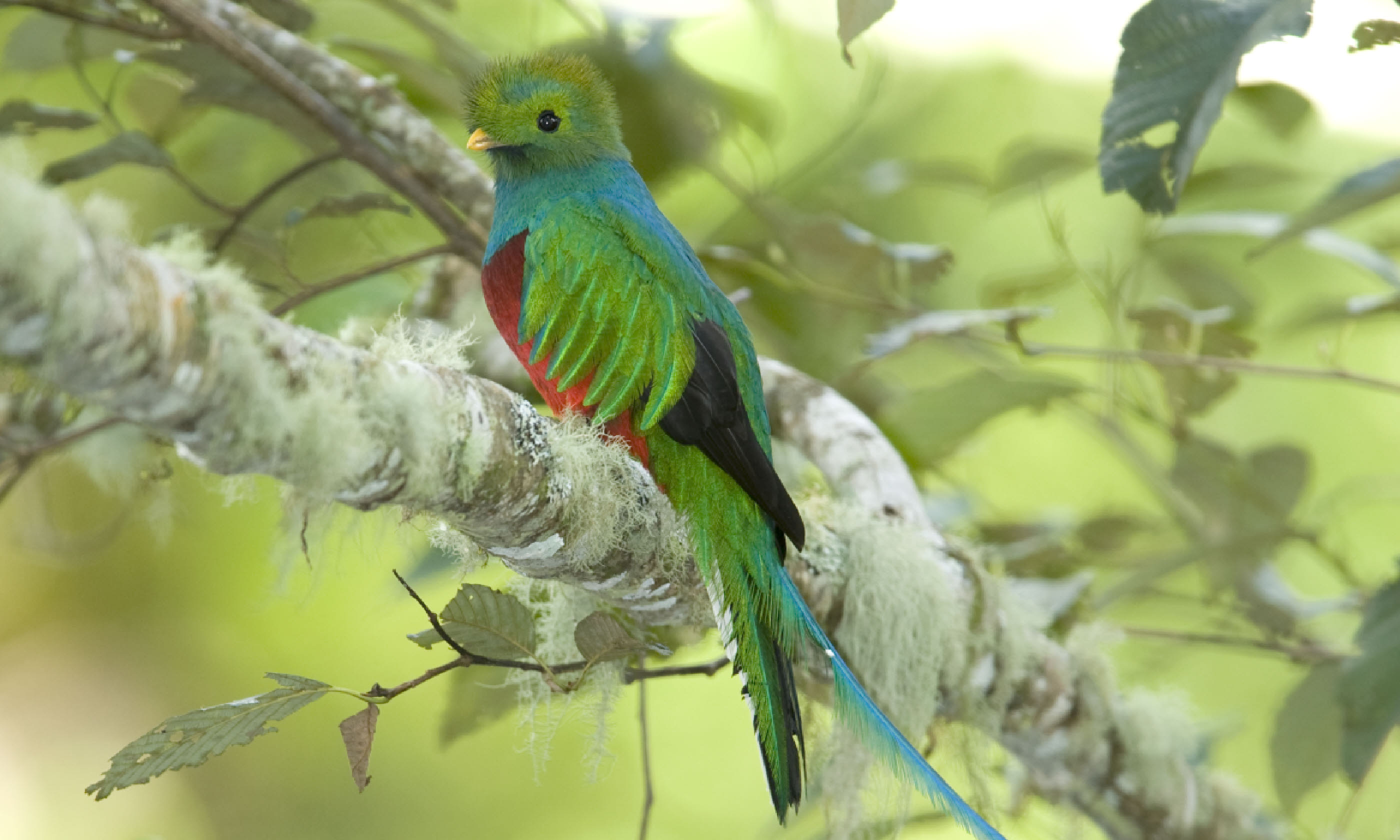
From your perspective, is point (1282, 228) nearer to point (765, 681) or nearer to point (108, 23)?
point (765, 681)

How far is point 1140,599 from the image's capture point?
2.74m

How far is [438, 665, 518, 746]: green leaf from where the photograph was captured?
179 cm

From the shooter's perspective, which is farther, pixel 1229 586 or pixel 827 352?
pixel 827 352

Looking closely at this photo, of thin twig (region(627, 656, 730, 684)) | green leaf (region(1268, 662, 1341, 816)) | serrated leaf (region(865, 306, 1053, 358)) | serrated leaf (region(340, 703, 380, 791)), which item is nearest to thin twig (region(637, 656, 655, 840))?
thin twig (region(627, 656, 730, 684))

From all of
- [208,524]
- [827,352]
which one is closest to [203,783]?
[208,524]

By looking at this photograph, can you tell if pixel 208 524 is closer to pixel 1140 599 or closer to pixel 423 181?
pixel 423 181

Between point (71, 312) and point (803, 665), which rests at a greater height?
point (71, 312)

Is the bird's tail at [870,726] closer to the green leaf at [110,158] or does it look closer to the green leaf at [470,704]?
the green leaf at [470,704]

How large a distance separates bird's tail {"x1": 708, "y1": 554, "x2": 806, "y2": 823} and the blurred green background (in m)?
0.24

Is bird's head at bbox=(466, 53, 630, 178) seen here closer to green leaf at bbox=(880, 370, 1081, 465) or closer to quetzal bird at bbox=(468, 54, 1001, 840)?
quetzal bird at bbox=(468, 54, 1001, 840)

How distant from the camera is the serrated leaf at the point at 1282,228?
2.02 metres

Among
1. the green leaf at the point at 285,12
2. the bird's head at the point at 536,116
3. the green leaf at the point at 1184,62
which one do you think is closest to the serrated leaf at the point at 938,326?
the green leaf at the point at 1184,62

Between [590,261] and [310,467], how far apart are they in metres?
0.70

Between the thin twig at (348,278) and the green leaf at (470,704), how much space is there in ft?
2.08
